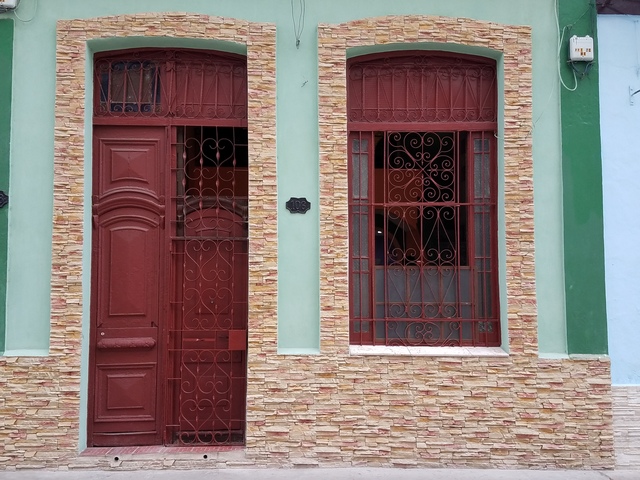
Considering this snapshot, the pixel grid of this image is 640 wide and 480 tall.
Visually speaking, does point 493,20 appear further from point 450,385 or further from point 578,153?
point 450,385

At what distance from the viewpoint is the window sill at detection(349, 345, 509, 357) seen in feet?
17.8

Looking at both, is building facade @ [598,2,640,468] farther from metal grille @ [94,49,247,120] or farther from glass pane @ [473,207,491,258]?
metal grille @ [94,49,247,120]

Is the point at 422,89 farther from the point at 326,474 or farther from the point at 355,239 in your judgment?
the point at 326,474

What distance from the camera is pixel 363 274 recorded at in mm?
5727

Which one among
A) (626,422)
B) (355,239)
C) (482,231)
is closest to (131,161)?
(355,239)

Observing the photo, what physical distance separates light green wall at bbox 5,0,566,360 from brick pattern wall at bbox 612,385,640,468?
28.4 inches

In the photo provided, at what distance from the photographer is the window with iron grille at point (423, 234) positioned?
569 cm

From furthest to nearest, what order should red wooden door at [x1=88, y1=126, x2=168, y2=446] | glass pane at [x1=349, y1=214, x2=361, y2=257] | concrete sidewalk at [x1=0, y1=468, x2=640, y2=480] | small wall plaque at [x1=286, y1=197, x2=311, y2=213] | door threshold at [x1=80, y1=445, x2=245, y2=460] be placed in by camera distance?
glass pane at [x1=349, y1=214, x2=361, y2=257] < red wooden door at [x1=88, y1=126, x2=168, y2=446] < small wall plaque at [x1=286, y1=197, x2=311, y2=213] < door threshold at [x1=80, y1=445, x2=245, y2=460] < concrete sidewalk at [x1=0, y1=468, x2=640, y2=480]

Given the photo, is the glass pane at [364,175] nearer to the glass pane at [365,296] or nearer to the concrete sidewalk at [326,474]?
the glass pane at [365,296]

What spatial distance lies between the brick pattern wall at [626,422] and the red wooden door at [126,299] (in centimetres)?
414

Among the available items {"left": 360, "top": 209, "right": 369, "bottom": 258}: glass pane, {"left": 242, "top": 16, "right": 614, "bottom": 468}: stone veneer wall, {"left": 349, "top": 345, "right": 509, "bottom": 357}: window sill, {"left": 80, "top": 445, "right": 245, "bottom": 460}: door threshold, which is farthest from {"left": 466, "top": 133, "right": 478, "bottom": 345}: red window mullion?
{"left": 80, "top": 445, "right": 245, "bottom": 460}: door threshold

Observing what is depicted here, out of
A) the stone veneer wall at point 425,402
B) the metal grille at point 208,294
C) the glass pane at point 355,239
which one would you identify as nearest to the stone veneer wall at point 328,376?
the stone veneer wall at point 425,402

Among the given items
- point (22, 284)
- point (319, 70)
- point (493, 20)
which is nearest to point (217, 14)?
point (319, 70)

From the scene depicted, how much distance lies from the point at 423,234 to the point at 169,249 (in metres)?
2.37
